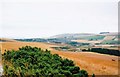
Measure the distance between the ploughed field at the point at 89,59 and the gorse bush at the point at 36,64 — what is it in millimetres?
278

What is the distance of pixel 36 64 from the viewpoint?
10.9 m

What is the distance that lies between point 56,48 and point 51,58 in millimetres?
961

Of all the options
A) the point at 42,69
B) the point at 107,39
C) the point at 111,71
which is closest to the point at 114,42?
the point at 107,39

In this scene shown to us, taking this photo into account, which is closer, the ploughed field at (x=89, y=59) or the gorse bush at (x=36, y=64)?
the gorse bush at (x=36, y=64)

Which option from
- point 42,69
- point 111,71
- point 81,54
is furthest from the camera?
point 81,54

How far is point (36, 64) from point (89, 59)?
2.32 m

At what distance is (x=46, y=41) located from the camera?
12.6m

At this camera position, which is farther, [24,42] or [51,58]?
[24,42]

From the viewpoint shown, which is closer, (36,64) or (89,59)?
(36,64)

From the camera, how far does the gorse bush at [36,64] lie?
10164mm

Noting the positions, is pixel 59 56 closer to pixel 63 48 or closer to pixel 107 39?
pixel 63 48

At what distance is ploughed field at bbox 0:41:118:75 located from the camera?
37.6 feet

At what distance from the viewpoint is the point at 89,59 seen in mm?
12305

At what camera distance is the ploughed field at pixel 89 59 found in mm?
11448
